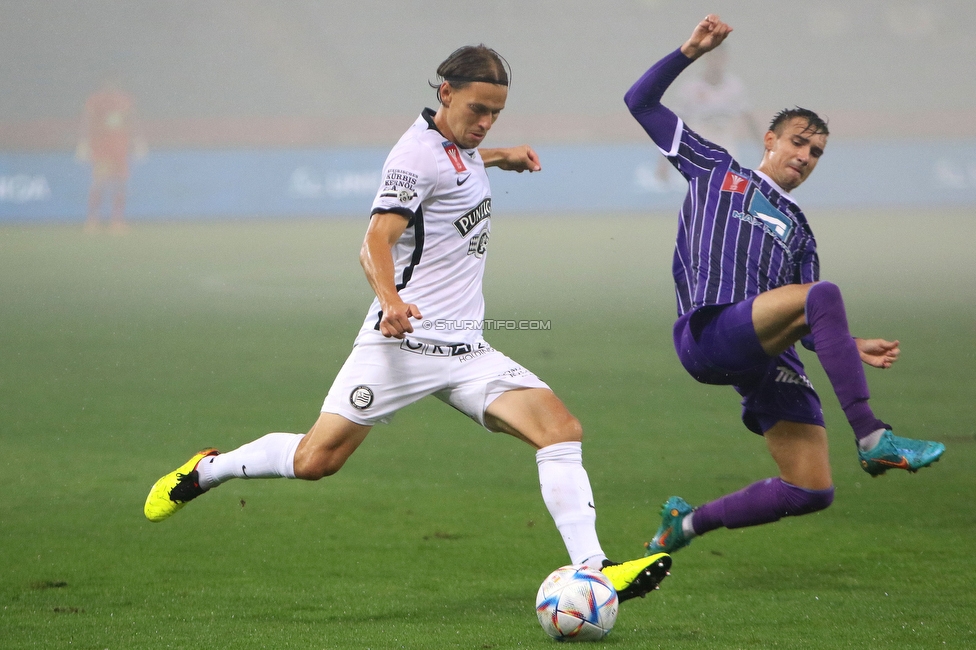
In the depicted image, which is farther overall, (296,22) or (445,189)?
(296,22)

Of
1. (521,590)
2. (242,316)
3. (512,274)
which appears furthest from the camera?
(512,274)

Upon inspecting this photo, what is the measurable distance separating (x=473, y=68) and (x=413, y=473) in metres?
2.93

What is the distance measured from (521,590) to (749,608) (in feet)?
2.76

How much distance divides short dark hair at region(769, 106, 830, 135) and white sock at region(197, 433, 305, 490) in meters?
1.99

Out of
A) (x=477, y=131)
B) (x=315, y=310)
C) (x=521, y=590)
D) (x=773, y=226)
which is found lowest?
(x=521, y=590)

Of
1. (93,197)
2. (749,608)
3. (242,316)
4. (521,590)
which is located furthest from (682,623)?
(93,197)

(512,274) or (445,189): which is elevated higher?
(445,189)

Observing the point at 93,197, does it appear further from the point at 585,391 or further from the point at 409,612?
the point at 409,612

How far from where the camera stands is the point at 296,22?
1208 centimetres

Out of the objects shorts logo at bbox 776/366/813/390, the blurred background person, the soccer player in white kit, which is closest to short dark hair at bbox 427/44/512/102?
the soccer player in white kit

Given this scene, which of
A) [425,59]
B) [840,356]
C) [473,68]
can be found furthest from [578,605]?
[425,59]

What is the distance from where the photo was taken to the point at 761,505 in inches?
161

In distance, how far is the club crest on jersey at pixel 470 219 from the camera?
367 cm

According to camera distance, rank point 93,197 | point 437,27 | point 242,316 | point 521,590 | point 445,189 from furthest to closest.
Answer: point 93,197 → point 437,27 → point 242,316 → point 521,590 → point 445,189
